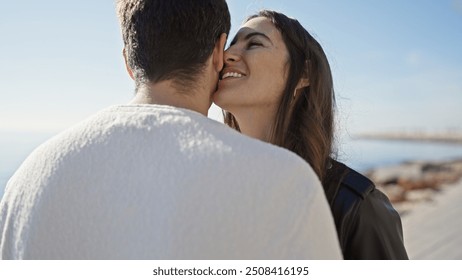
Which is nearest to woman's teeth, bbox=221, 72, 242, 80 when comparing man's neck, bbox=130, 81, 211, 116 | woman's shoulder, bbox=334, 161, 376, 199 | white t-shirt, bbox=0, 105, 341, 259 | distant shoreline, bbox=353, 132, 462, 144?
woman's shoulder, bbox=334, 161, 376, 199

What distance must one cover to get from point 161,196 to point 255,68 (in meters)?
1.29

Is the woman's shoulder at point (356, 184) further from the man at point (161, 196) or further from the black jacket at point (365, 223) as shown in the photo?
the man at point (161, 196)

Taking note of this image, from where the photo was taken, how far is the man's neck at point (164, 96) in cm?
124

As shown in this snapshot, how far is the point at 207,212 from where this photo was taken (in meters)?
1.04

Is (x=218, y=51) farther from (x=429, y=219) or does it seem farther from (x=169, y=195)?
(x=429, y=219)

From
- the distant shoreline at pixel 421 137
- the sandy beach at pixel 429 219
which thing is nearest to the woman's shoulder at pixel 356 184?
the sandy beach at pixel 429 219

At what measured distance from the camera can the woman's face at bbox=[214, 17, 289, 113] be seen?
219cm

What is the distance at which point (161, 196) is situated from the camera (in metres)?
1.05

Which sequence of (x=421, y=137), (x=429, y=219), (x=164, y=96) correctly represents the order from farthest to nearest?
(x=421, y=137) < (x=429, y=219) < (x=164, y=96)

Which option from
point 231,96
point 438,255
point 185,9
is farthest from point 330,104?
point 438,255

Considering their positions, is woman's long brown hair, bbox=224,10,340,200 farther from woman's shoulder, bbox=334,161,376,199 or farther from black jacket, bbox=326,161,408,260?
black jacket, bbox=326,161,408,260

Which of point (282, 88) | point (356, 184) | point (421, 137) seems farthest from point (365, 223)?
point (421, 137)

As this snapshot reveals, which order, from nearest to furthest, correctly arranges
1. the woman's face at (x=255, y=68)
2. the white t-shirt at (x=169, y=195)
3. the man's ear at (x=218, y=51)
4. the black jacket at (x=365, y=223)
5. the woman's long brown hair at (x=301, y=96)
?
the white t-shirt at (x=169, y=195) → the man's ear at (x=218, y=51) → the black jacket at (x=365, y=223) → the woman's face at (x=255, y=68) → the woman's long brown hair at (x=301, y=96)
